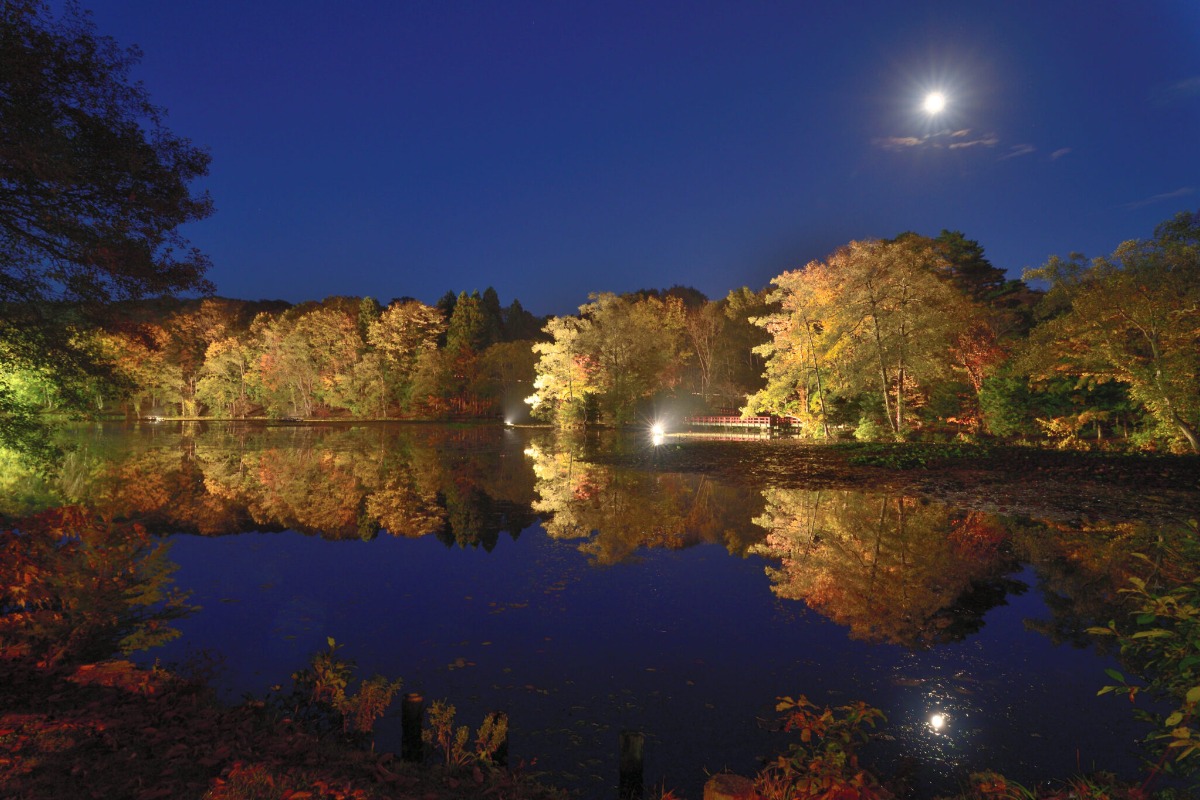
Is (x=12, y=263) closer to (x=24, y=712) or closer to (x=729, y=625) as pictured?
(x=24, y=712)

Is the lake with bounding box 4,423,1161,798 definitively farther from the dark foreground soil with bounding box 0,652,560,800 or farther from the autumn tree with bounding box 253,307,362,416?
the autumn tree with bounding box 253,307,362,416

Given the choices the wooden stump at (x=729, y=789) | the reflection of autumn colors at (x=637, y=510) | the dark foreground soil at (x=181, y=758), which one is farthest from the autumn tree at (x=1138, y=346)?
the dark foreground soil at (x=181, y=758)

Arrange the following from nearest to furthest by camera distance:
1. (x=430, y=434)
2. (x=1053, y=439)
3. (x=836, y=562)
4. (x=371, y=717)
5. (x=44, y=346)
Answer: (x=371, y=717)
(x=44, y=346)
(x=836, y=562)
(x=1053, y=439)
(x=430, y=434)

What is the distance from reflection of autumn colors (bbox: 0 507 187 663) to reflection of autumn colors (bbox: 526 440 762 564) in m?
6.60

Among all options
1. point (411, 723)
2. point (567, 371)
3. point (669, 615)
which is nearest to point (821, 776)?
point (411, 723)

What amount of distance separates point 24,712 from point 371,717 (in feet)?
8.55

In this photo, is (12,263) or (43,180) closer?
(43,180)

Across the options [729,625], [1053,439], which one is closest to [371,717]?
[729,625]

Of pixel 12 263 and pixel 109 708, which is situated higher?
pixel 12 263

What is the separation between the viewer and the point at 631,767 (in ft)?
12.7

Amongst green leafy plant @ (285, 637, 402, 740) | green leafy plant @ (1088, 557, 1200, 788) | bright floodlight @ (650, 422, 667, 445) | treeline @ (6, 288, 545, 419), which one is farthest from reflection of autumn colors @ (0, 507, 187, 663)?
treeline @ (6, 288, 545, 419)

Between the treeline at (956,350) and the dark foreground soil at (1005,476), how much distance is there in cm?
355

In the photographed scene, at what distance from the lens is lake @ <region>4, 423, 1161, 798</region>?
4848mm

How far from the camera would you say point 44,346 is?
8.44 m
